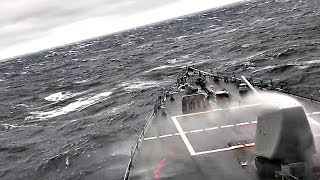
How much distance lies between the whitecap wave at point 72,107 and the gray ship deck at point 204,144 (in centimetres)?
3408

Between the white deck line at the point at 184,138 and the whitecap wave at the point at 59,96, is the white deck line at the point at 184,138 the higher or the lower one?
the higher one

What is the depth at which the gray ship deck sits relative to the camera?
19.6 metres

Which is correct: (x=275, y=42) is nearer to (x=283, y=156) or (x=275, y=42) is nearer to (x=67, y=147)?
(x=67, y=147)

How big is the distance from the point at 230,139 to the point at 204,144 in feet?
5.49

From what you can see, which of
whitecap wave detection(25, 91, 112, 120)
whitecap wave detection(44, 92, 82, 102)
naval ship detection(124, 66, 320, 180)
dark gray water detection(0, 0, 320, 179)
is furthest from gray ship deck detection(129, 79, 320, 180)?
whitecap wave detection(44, 92, 82, 102)

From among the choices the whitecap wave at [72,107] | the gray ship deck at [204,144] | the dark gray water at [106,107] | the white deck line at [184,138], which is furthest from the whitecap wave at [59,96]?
the white deck line at [184,138]

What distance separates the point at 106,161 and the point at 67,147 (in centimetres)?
1009

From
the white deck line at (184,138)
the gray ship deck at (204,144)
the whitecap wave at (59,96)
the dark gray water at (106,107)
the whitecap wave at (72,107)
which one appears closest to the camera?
the gray ship deck at (204,144)

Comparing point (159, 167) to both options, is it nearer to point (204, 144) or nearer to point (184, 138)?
point (204, 144)

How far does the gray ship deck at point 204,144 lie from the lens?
19625mm

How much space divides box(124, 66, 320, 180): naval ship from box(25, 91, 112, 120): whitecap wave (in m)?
Answer: 30.7

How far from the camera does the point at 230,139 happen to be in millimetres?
23562

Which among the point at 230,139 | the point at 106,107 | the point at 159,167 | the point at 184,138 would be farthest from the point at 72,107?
the point at 159,167

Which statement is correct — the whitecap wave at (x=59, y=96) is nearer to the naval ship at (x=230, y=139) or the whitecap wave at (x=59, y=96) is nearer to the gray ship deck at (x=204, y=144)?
the naval ship at (x=230, y=139)
